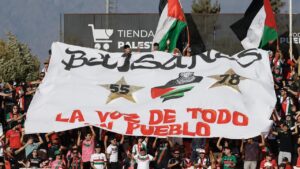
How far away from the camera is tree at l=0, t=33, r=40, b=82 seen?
75125 mm

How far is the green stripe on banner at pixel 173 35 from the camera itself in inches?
1506

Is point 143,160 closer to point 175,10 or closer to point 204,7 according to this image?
point 175,10

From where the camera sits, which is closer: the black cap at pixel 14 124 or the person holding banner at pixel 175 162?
the person holding banner at pixel 175 162

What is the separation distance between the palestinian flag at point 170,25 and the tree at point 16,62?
35593mm

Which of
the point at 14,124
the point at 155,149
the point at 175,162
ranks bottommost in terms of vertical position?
the point at 175,162

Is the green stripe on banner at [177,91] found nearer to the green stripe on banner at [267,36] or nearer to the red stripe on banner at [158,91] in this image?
the red stripe on banner at [158,91]

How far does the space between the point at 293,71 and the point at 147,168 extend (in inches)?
267

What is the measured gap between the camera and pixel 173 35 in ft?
126

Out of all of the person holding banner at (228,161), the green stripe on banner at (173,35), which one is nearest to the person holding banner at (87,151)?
the person holding banner at (228,161)

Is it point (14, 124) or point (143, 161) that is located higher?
point (14, 124)

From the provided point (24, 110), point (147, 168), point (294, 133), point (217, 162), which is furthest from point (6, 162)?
point (294, 133)

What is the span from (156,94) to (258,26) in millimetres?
5987

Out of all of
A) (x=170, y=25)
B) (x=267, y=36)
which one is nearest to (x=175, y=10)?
(x=170, y=25)

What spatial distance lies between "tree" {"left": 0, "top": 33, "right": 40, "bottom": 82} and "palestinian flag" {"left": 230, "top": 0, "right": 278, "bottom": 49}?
36246mm
